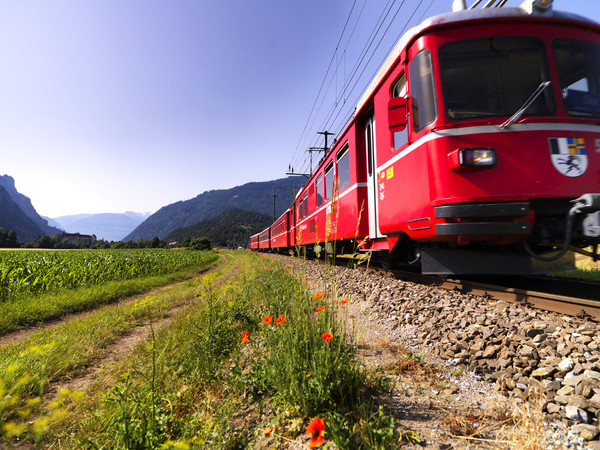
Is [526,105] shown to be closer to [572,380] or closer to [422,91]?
[422,91]

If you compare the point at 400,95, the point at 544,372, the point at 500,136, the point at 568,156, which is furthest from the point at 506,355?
the point at 400,95

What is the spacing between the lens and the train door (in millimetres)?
5406

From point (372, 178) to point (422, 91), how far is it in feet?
6.74

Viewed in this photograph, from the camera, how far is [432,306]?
3479 mm

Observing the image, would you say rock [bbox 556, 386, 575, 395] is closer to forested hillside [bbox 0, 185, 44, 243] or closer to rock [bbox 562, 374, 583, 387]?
rock [bbox 562, 374, 583, 387]

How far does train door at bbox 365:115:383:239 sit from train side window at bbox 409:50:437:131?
1496mm

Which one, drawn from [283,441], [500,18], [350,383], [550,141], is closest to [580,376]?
[350,383]

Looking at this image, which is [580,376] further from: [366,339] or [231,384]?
[231,384]

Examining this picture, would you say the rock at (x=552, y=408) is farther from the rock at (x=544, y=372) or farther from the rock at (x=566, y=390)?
the rock at (x=544, y=372)

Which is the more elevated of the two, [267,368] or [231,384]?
[267,368]

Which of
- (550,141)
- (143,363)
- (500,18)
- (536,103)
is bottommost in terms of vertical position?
(143,363)

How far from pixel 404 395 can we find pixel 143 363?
230cm

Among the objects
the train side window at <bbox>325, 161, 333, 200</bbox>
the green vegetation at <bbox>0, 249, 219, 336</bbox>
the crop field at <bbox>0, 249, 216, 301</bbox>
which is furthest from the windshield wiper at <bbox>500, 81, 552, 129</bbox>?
the crop field at <bbox>0, 249, 216, 301</bbox>

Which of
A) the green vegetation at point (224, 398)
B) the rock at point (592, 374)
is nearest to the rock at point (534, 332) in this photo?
the rock at point (592, 374)
